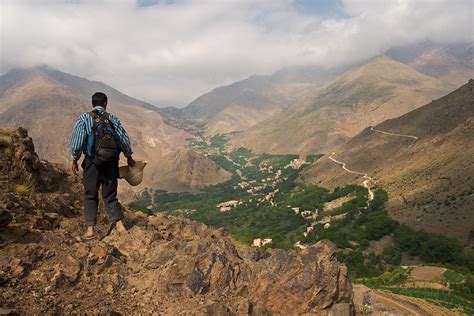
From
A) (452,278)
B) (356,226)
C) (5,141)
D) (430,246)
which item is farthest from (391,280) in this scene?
(356,226)

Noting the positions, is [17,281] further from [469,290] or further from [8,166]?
[469,290]

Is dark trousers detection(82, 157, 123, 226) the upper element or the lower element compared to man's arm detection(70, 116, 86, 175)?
lower

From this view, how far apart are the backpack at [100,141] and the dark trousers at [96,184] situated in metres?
0.22

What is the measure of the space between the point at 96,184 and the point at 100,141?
0.97 metres

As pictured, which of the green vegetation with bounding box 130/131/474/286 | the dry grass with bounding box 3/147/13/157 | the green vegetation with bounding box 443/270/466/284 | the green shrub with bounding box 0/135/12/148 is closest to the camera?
the dry grass with bounding box 3/147/13/157

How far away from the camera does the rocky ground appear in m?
6.76

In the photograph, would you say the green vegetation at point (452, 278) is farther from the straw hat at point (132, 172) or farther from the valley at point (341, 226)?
the straw hat at point (132, 172)

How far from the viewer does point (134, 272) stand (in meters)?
8.28

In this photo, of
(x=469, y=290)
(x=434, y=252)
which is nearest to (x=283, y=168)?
(x=434, y=252)

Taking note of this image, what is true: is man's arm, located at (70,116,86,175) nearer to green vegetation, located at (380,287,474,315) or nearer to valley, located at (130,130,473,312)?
valley, located at (130,130,473,312)

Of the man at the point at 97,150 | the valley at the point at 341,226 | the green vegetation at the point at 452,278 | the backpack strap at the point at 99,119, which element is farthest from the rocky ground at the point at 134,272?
the green vegetation at the point at 452,278

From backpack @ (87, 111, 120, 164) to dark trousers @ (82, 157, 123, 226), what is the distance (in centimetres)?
22

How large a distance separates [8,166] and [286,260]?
26.5 feet

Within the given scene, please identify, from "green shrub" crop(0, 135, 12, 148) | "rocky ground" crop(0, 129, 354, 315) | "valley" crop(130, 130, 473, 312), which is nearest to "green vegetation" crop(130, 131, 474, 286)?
"valley" crop(130, 130, 473, 312)
